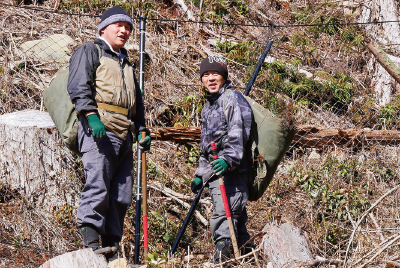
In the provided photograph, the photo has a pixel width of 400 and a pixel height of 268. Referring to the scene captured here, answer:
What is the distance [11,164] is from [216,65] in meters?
2.90

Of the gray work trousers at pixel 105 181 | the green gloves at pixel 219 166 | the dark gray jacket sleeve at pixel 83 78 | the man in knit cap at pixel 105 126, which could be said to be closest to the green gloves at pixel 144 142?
the man in knit cap at pixel 105 126

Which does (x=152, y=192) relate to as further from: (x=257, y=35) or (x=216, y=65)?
(x=257, y=35)

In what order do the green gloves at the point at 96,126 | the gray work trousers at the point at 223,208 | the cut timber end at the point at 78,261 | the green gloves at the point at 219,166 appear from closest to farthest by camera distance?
the cut timber end at the point at 78,261 < the green gloves at the point at 96,126 < the green gloves at the point at 219,166 < the gray work trousers at the point at 223,208

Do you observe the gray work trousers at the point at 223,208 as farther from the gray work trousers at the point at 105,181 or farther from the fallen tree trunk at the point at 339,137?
the fallen tree trunk at the point at 339,137

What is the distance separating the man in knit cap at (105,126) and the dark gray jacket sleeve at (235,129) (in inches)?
32.1

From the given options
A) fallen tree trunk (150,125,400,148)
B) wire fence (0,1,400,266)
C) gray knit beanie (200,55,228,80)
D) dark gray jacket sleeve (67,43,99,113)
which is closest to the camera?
dark gray jacket sleeve (67,43,99,113)

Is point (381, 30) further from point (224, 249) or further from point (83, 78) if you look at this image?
point (83, 78)

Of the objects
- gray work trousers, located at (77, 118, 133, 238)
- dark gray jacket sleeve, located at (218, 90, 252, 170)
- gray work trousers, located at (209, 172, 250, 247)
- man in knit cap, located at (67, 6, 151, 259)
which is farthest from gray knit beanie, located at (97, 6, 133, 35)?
gray work trousers, located at (209, 172, 250, 247)

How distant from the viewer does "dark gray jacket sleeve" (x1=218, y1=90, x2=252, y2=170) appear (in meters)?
4.19

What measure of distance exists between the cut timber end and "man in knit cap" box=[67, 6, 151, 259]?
1.32 feet

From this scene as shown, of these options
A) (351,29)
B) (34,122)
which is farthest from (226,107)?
(351,29)

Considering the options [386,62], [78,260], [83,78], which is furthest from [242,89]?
[78,260]

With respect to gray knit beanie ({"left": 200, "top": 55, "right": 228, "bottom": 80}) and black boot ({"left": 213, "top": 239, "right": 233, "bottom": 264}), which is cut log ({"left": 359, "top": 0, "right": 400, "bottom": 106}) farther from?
black boot ({"left": 213, "top": 239, "right": 233, "bottom": 264})

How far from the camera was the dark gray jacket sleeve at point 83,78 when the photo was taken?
158 inches
